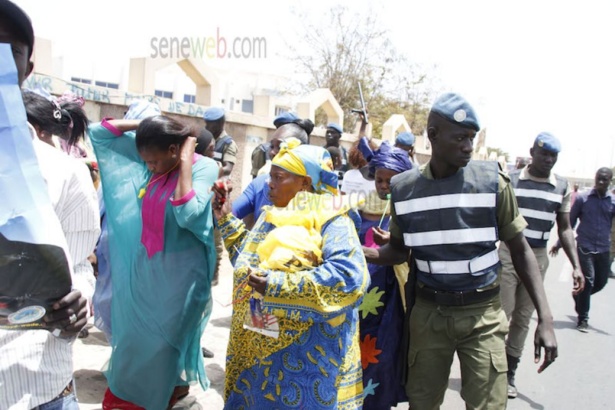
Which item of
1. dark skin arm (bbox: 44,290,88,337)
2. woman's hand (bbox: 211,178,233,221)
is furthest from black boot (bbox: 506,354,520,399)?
dark skin arm (bbox: 44,290,88,337)

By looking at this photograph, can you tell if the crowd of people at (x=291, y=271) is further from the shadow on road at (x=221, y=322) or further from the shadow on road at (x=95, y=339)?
the shadow on road at (x=221, y=322)

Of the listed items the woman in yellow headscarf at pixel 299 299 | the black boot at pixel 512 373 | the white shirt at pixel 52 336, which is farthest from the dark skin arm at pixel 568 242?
the white shirt at pixel 52 336

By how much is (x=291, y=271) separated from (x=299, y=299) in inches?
4.7

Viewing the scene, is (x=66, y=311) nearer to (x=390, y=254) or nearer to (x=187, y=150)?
(x=187, y=150)

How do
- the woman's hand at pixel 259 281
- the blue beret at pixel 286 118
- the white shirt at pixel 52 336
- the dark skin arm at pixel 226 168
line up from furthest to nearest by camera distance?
the blue beret at pixel 286 118 < the dark skin arm at pixel 226 168 < the woman's hand at pixel 259 281 < the white shirt at pixel 52 336

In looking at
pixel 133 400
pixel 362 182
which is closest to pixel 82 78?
pixel 362 182

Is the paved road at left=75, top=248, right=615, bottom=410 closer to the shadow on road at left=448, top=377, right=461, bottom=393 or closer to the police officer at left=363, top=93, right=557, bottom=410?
the shadow on road at left=448, top=377, right=461, bottom=393

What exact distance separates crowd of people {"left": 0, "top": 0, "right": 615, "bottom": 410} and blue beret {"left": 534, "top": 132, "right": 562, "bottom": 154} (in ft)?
6.33

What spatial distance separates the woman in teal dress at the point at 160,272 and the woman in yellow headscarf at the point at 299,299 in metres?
0.55

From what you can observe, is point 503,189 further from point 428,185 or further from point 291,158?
point 291,158

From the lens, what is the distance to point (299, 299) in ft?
7.82

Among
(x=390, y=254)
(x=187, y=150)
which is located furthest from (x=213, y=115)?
(x=390, y=254)

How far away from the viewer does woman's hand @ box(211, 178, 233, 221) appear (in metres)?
2.75

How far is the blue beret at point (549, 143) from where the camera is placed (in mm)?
4883
